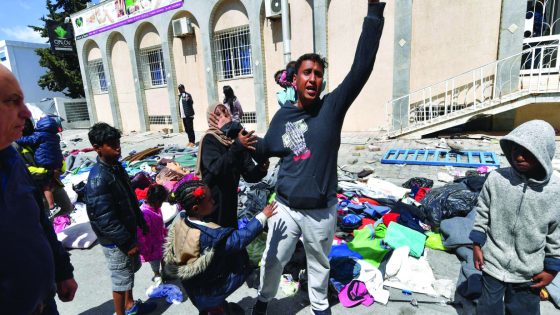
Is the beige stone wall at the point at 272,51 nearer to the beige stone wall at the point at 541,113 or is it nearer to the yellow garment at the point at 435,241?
the beige stone wall at the point at 541,113

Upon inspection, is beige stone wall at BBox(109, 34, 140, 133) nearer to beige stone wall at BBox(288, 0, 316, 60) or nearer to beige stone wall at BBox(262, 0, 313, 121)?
beige stone wall at BBox(262, 0, 313, 121)

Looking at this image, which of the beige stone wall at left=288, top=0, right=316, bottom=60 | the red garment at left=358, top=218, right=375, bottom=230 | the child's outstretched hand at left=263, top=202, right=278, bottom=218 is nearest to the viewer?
the child's outstretched hand at left=263, top=202, right=278, bottom=218

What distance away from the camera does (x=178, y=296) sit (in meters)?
3.10

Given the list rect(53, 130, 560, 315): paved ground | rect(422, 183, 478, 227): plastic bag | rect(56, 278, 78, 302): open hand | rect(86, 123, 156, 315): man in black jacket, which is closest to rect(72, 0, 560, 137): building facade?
rect(422, 183, 478, 227): plastic bag

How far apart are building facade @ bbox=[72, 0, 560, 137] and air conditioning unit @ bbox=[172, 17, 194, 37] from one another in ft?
0.14

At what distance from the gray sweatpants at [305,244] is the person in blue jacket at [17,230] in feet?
4.52

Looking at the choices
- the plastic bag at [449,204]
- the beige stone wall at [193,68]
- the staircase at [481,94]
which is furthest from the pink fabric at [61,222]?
the beige stone wall at [193,68]

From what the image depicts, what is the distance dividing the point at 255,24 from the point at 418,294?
11.0 meters

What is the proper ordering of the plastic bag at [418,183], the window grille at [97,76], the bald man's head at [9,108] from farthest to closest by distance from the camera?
1. the window grille at [97,76]
2. the plastic bag at [418,183]
3. the bald man's head at [9,108]

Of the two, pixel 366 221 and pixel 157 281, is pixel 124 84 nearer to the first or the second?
pixel 157 281

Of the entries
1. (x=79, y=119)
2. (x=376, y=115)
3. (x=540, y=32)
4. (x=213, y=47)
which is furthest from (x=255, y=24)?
(x=79, y=119)

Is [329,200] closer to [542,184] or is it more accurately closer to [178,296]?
[542,184]

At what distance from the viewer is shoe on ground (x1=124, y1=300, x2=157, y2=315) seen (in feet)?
9.32

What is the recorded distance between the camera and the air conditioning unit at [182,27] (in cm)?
1336
